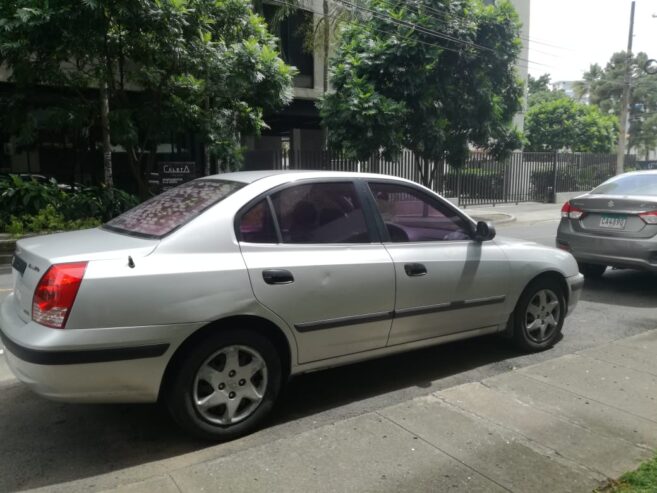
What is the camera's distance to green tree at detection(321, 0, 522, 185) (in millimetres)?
13398

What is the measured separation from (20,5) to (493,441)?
11.0 meters

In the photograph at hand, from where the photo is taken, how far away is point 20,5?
10.3 metres

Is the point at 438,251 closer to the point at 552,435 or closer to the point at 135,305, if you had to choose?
the point at 552,435

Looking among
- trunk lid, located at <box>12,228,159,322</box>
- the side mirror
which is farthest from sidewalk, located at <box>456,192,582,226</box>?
trunk lid, located at <box>12,228,159,322</box>

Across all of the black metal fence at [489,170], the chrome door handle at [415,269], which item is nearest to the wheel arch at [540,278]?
the chrome door handle at [415,269]

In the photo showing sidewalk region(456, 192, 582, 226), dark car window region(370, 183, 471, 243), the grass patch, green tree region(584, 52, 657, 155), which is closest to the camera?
the grass patch

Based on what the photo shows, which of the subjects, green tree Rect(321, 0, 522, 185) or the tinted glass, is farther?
green tree Rect(321, 0, 522, 185)

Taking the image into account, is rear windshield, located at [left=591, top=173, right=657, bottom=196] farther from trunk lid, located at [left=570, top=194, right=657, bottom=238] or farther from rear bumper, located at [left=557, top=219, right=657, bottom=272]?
rear bumper, located at [left=557, top=219, right=657, bottom=272]

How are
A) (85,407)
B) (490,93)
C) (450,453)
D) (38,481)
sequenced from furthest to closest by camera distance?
1. (490,93)
2. (85,407)
3. (450,453)
4. (38,481)

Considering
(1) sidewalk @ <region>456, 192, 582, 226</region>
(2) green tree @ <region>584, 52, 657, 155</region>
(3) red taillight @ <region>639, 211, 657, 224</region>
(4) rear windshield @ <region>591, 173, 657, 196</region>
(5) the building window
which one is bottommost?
(1) sidewalk @ <region>456, 192, 582, 226</region>

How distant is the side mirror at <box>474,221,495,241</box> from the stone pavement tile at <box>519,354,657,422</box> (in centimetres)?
108

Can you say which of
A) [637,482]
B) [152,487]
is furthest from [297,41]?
[637,482]

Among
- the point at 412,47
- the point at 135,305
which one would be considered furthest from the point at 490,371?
the point at 412,47

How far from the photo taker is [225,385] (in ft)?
11.0
